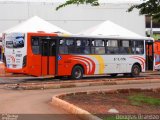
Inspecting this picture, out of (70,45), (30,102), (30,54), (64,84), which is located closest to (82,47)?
(70,45)

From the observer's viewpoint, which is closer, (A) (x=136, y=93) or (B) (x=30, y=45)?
(A) (x=136, y=93)

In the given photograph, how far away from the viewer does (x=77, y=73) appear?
91.5 ft

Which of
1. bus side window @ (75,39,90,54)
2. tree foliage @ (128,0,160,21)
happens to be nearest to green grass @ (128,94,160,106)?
tree foliage @ (128,0,160,21)

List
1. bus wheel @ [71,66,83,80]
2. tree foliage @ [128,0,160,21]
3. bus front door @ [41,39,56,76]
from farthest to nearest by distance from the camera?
bus wheel @ [71,66,83,80] < bus front door @ [41,39,56,76] < tree foliage @ [128,0,160,21]

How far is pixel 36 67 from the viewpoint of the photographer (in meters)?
25.9

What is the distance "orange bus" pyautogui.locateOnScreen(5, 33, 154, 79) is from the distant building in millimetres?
16574

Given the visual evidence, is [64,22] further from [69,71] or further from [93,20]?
[69,71]

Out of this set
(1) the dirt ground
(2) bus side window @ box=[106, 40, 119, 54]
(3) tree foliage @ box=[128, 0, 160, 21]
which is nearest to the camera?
(1) the dirt ground

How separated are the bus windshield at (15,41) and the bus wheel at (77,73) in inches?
142

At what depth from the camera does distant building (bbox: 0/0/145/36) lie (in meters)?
45.3

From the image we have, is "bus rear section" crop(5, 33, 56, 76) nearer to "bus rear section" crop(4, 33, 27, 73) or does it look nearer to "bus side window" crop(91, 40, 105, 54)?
"bus rear section" crop(4, 33, 27, 73)

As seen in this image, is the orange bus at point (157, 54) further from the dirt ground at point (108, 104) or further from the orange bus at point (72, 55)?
the dirt ground at point (108, 104)

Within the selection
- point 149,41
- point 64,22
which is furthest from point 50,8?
point 149,41

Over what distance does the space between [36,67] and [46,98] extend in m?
7.97
